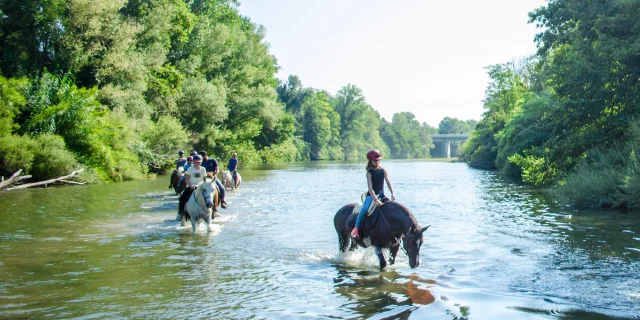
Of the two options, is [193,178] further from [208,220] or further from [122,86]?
[122,86]

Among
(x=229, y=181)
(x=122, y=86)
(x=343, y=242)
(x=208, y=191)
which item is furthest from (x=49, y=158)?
(x=343, y=242)

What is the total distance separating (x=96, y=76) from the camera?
124 ft

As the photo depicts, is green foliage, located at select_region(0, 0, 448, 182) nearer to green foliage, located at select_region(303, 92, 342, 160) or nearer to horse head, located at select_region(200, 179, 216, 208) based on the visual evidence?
horse head, located at select_region(200, 179, 216, 208)

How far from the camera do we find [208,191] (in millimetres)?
14680

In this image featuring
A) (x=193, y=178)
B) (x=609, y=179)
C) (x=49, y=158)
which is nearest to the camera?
(x=193, y=178)

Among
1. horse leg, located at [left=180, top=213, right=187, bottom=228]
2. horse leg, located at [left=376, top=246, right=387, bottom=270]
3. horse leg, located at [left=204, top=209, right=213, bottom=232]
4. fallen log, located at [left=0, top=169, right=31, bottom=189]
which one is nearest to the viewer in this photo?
horse leg, located at [left=376, top=246, right=387, bottom=270]

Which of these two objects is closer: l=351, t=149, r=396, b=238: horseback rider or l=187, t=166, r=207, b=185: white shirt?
l=351, t=149, r=396, b=238: horseback rider

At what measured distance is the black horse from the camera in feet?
33.2

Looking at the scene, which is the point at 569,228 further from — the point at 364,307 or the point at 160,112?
the point at 160,112

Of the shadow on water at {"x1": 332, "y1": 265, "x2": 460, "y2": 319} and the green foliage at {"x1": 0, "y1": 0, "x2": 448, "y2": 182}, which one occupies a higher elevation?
the green foliage at {"x1": 0, "y1": 0, "x2": 448, "y2": 182}

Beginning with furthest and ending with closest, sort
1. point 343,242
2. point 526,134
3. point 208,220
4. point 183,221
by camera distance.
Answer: point 526,134, point 183,221, point 208,220, point 343,242

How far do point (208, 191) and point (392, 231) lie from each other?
5988 mm

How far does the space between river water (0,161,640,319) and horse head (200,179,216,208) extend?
0.89 meters

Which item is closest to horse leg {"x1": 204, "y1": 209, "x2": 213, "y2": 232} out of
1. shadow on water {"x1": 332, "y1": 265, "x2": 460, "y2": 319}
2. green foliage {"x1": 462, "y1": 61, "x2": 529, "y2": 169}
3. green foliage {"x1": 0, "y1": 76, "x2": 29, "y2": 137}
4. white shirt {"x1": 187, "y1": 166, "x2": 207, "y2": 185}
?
white shirt {"x1": 187, "y1": 166, "x2": 207, "y2": 185}
